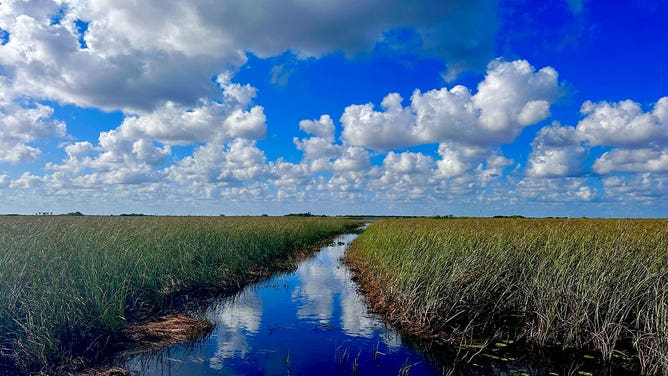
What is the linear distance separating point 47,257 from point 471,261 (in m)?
10.2

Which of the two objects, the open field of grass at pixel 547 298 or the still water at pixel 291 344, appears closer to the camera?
the still water at pixel 291 344

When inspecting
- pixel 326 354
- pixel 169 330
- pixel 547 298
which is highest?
pixel 547 298

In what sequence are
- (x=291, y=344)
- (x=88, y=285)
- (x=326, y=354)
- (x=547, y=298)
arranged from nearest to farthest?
(x=326, y=354) → (x=547, y=298) → (x=291, y=344) → (x=88, y=285)

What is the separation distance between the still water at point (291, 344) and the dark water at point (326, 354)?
0.02m

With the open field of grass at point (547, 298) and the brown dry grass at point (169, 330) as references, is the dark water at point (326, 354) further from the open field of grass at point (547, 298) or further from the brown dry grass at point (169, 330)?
the open field of grass at point (547, 298)

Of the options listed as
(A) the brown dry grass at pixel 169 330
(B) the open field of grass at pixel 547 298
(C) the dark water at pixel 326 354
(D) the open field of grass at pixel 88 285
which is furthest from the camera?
(A) the brown dry grass at pixel 169 330

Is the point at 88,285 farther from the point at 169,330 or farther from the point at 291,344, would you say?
the point at 291,344

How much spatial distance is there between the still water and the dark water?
0.05ft

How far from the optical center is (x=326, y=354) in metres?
7.72

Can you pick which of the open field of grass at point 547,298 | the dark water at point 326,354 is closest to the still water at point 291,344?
the dark water at point 326,354

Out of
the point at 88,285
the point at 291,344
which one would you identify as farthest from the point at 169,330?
the point at 291,344

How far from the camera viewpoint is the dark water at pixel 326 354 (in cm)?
692

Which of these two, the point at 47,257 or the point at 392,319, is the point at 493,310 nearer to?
the point at 392,319

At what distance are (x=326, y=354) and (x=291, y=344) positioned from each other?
909mm
